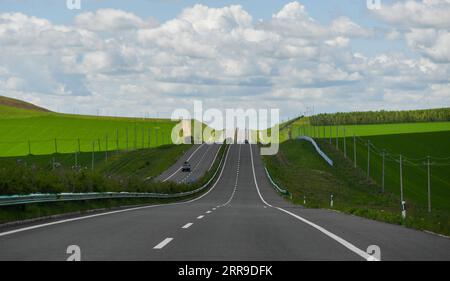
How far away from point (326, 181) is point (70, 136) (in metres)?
82.8

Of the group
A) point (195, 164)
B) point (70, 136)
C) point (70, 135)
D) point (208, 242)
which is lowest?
point (195, 164)

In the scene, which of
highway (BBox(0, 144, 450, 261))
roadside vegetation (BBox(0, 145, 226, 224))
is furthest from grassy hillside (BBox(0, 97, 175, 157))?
highway (BBox(0, 144, 450, 261))

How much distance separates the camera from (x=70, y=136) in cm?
14975

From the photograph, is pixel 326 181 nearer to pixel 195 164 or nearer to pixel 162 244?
pixel 195 164

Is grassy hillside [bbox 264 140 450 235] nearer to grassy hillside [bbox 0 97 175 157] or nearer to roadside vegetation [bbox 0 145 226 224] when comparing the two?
roadside vegetation [bbox 0 145 226 224]

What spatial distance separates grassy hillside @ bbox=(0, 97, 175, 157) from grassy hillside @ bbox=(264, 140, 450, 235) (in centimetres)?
3485

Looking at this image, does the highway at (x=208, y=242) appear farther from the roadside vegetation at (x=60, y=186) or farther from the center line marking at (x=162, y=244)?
the roadside vegetation at (x=60, y=186)

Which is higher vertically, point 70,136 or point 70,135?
point 70,135

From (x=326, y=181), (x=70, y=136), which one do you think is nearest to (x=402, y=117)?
(x=70, y=136)

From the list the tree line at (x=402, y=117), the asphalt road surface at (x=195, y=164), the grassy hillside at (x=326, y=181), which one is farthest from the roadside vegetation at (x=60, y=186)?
the tree line at (x=402, y=117)

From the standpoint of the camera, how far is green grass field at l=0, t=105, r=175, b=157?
13088cm
